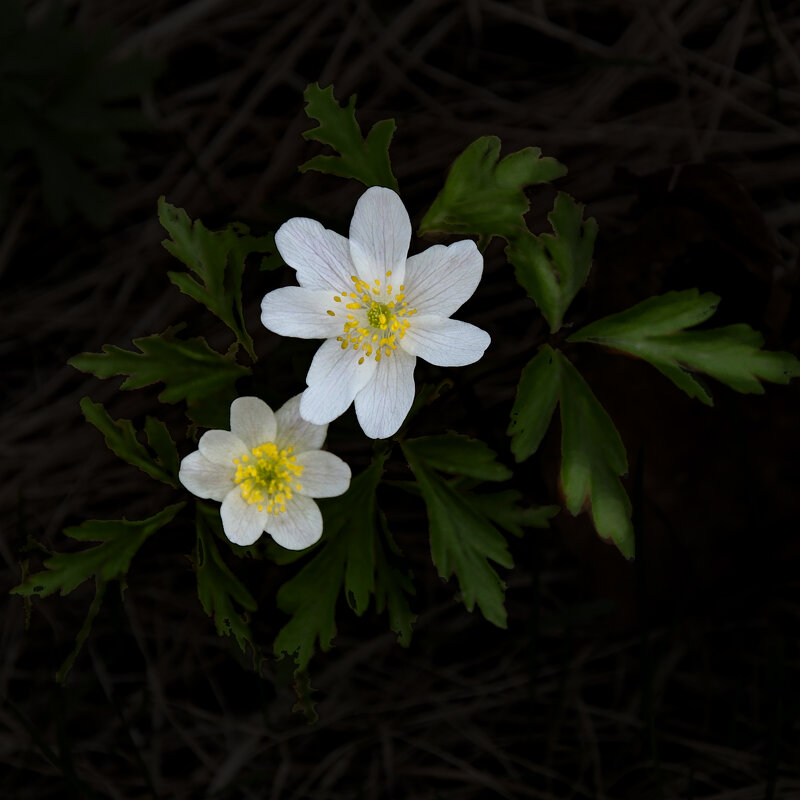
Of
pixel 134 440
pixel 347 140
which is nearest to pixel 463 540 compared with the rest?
pixel 134 440

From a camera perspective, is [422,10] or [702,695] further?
[422,10]

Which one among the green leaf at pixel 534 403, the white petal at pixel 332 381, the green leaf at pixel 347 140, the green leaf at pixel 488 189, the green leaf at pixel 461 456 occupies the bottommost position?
the green leaf at pixel 461 456

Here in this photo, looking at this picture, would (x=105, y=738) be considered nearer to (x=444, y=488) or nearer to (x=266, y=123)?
(x=444, y=488)

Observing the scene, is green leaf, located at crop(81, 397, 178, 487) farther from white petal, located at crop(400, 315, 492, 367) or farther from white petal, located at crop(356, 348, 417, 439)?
white petal, located at crop(400, 315, 492, 367)

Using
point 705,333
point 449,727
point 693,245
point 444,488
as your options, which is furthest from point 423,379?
point 449,727

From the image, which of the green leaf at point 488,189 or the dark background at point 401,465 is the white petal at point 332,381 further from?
the dark background at point 401,465

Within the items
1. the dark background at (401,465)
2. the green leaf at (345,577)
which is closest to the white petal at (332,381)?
the green leaf at (345,577)

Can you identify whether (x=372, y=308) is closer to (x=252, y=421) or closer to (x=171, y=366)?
(x=252, y=421)
